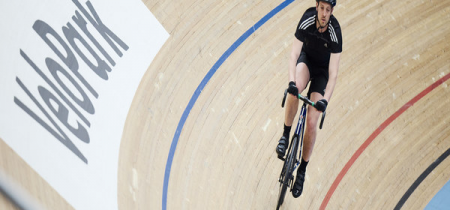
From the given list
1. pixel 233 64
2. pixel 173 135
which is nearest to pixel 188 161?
pixel 173 135

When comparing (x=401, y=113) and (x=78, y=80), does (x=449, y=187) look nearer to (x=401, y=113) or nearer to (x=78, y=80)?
(x=401, y=113)

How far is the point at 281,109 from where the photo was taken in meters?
4.28

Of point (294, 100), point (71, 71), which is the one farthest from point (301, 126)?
point (71, 71)

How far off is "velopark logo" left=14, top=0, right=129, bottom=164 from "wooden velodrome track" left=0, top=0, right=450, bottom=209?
583 millimetres

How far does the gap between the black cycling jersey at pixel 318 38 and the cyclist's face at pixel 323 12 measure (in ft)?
0.13

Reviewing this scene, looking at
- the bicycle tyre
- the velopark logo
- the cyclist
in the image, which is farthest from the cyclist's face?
the velopark logo

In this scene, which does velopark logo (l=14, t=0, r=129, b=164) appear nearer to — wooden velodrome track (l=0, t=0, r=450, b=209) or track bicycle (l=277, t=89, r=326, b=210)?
wooden velodrome track (l=0, t=0, r=450, b=209)

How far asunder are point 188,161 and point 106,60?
1165mm

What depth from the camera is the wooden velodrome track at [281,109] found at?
4027mm

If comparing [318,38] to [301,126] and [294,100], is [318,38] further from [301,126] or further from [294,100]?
[301,126]

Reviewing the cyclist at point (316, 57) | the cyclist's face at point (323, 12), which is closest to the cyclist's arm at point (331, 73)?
the cyclist at point (316, 57)

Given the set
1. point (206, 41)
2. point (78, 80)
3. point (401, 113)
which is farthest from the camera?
point (401, 113)

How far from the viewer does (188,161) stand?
13.2 ft

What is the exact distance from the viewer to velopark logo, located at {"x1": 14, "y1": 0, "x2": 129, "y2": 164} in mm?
2824
